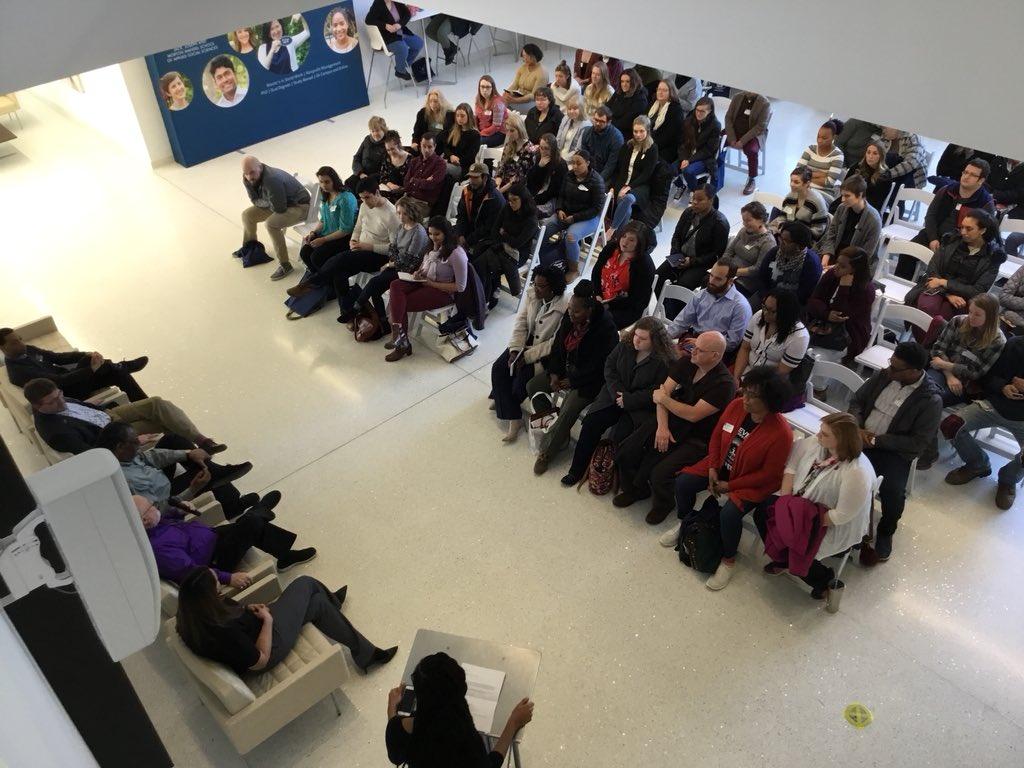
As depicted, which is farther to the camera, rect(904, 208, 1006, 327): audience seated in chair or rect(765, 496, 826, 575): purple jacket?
rect(904, 208, 1006, 327): audience seated in chair

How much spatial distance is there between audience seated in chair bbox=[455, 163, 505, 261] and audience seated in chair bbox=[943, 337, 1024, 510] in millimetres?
3935

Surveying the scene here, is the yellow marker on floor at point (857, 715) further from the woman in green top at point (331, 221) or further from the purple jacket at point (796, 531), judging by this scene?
the woman in green top at point (331, 221)

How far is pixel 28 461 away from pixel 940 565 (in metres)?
6.27

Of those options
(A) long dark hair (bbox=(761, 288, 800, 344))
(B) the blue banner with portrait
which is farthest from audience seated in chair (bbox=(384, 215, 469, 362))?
(B) the blue banner with portrait

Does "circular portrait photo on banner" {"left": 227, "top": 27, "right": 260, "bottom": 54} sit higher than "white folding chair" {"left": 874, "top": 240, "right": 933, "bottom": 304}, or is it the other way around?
"circular portrait photo on banner" {"left": 227, "top": 27, "right": 260, "bottom": 54}

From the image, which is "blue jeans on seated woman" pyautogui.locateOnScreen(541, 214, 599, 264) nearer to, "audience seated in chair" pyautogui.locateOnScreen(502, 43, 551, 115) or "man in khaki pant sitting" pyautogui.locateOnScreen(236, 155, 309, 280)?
"man in khaki pant sitting" pyautogui.locateOnScreen(236, 155, 309, 280)

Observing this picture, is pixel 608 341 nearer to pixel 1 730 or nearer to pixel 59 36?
pixel 59 36

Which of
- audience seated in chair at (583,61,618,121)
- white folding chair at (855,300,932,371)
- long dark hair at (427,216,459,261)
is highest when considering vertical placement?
audience seated in chair at (583,61,618,121)

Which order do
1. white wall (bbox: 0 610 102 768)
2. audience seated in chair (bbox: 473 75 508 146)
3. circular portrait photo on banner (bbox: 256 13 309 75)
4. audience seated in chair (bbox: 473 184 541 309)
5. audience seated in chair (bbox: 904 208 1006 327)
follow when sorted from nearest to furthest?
white wall (bbox: 0 610 102 768)
audience seated in chair (bbox: 904 208 1006 327)
audience seated in chair (bbox: 473 184 541 309)
audience seated in chair (bbox: 473 75 508 146)
circular portrait photo on banner (bbox: 256 13 309 75)

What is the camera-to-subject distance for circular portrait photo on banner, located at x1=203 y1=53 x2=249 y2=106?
34.6 feet

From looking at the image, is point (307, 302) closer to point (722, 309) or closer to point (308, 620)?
point (722, 309)

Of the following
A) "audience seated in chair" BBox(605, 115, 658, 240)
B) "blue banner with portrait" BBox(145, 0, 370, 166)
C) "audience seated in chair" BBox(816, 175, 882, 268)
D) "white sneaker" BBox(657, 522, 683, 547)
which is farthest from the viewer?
"blue banner with portrait" BBox(145, 0, 370, 166)

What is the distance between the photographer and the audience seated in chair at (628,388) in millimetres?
5184

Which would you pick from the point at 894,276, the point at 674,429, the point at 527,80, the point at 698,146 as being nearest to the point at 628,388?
the point at 674,429
